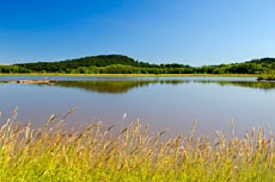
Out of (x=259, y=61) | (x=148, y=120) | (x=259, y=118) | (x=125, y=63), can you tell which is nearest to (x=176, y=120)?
(x=148, y=120)

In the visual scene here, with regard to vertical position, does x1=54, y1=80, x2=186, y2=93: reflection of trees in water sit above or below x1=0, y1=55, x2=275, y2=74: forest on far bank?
below

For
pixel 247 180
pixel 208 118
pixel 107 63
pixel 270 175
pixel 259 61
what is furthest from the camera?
pixel 107 63

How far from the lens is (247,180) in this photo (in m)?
3.82

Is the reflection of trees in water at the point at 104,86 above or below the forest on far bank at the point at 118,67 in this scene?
below

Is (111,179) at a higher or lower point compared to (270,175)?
higher

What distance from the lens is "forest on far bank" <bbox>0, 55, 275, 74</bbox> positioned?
10800 cm

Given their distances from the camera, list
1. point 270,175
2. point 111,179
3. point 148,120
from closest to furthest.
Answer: point 111,179, point 270,175, point 148,120

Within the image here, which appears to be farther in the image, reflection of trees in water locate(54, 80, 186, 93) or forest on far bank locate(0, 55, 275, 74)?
forest on far bank locate(0, 55, 275, 74)

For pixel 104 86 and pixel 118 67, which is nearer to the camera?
pixel 104 86

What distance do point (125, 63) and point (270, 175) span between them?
139884 millimetres

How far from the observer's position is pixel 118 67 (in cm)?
12288

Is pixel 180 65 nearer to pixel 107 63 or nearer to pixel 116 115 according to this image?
pixel 107 63

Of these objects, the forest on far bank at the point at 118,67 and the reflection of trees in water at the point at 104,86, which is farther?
the forest on far bank at the point at 118,67

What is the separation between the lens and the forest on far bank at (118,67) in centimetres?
10800
